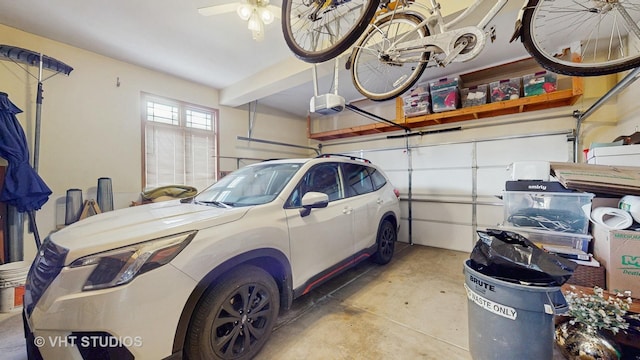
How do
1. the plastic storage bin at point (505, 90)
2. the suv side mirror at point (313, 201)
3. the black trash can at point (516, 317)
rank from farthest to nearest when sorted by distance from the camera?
the plastic storage bin at point (505, 90)
the suv side mirror at point (313, 201)
the black trash can at point (516, 317)

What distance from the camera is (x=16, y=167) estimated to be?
2525mm

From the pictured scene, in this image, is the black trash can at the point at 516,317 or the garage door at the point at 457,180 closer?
the black trash can at the point at 516,317

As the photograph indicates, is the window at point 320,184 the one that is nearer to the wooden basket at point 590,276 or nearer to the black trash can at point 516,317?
the black trash can at point 516,317

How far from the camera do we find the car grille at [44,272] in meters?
1.10

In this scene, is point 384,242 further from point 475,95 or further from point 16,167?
point 16,167

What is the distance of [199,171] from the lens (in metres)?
4.34

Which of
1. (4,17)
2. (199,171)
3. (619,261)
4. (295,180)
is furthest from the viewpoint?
(199,171)

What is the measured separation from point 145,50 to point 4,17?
120cm

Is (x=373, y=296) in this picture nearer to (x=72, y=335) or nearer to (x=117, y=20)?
(x=72, y=335)

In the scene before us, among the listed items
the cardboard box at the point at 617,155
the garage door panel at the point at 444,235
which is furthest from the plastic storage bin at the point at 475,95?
the garage door panel at the point at 444,235

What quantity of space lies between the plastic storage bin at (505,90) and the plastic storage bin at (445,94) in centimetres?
47

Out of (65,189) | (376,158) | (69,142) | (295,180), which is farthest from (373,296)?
(69,142)

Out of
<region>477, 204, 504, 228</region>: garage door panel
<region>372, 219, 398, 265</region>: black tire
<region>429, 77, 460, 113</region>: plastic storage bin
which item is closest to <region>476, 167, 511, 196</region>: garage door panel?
<region>477, 204, 504, 228</region>: garage door panel

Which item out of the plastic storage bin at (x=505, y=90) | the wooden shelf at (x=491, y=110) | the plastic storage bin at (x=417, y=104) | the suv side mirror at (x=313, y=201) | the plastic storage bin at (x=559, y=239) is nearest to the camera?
the suv side mirror at (x=313, y=201)
